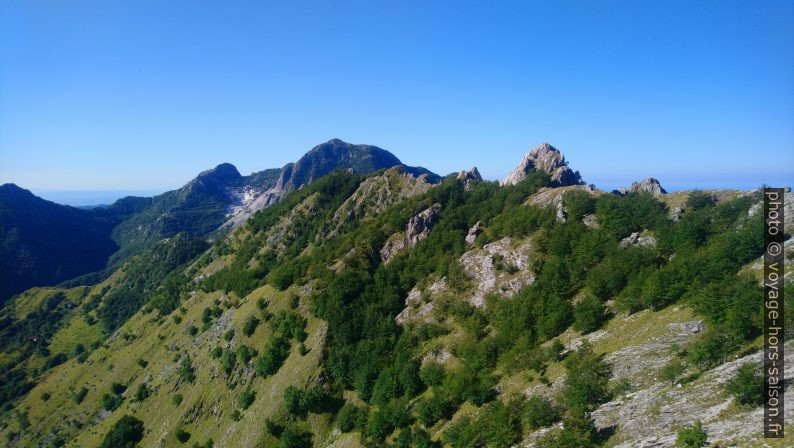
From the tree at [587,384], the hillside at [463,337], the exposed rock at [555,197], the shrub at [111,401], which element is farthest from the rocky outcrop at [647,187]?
the shrub at [111,401]

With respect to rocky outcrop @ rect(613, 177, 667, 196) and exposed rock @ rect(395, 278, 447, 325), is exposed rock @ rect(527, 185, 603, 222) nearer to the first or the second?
rocky outcrop @ rect(613, 177, 667, 196)

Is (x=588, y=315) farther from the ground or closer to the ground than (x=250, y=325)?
farther from the ground

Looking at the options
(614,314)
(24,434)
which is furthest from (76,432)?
(614,314)

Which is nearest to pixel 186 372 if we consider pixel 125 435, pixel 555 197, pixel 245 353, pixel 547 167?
pixel 125 435

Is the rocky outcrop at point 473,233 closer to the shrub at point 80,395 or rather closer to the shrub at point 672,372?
the shrub at point 672,372

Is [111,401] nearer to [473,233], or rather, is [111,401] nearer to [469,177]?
[473,233]
